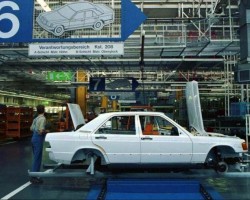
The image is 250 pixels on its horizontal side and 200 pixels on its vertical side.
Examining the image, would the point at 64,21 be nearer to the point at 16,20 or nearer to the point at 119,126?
the point at 16,20

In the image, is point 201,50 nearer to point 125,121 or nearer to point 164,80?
point 125,121

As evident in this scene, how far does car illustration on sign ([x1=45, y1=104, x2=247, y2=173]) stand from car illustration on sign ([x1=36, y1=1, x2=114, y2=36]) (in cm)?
349

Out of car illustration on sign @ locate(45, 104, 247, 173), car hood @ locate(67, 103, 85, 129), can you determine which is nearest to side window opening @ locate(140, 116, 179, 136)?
car illustration on sign @ locate(45, 104, 247, 173)

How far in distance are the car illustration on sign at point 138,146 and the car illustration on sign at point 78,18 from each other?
3486 mm

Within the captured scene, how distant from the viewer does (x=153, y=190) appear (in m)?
7.41

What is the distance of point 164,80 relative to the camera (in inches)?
992

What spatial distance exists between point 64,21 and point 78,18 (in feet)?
1.39

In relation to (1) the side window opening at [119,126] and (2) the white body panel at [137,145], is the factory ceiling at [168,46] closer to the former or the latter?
(1) the side window opening at [119,126]

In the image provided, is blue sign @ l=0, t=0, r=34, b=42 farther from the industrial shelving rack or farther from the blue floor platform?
the industrial shelving rack

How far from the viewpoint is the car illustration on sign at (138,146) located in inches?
308

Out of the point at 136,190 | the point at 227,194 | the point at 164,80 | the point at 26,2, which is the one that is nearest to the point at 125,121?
the point at 136,190

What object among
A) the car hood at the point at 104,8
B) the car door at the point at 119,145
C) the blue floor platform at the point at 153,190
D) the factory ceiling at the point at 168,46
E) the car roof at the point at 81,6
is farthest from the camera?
the factory ceiling at the point at 168,46

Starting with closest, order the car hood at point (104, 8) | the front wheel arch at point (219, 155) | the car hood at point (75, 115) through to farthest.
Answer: the front wheel arch at point (219, 155) → the car hood at point (75, 115) → the car hood at point (104, 8)

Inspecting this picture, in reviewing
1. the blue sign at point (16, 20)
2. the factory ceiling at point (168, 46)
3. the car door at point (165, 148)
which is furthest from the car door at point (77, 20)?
the car door at point (165, 148)
